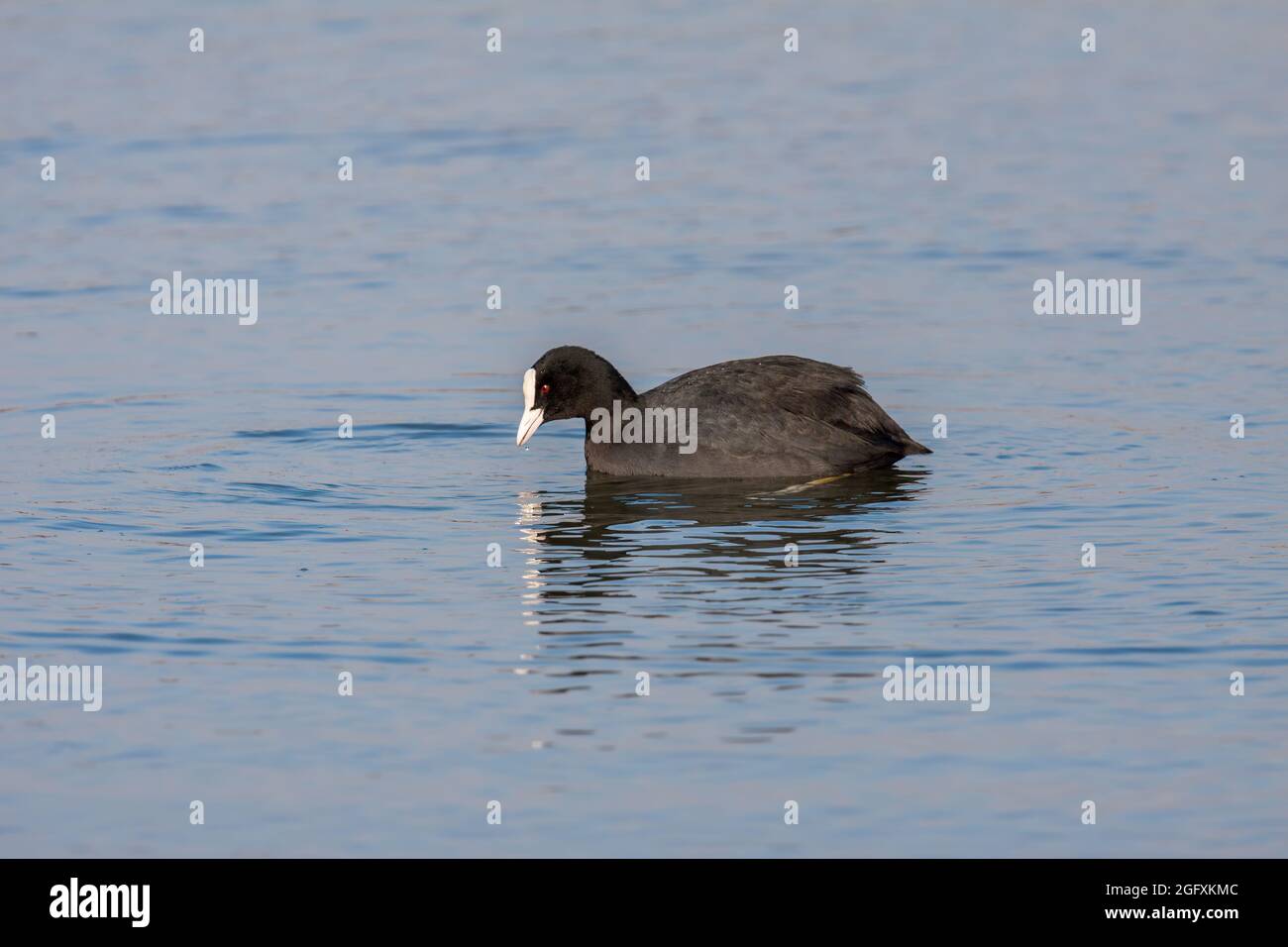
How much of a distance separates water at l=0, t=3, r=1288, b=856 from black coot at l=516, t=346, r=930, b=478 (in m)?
0.29

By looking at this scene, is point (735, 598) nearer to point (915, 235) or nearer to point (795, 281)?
point (795, 281)

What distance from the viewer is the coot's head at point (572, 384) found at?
1403 cm

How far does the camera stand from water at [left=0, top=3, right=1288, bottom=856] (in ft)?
26.9

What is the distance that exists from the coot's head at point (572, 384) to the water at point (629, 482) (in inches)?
22.1

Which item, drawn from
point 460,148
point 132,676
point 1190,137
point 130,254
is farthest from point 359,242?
point 132,676

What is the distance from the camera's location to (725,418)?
1362 centimetres
